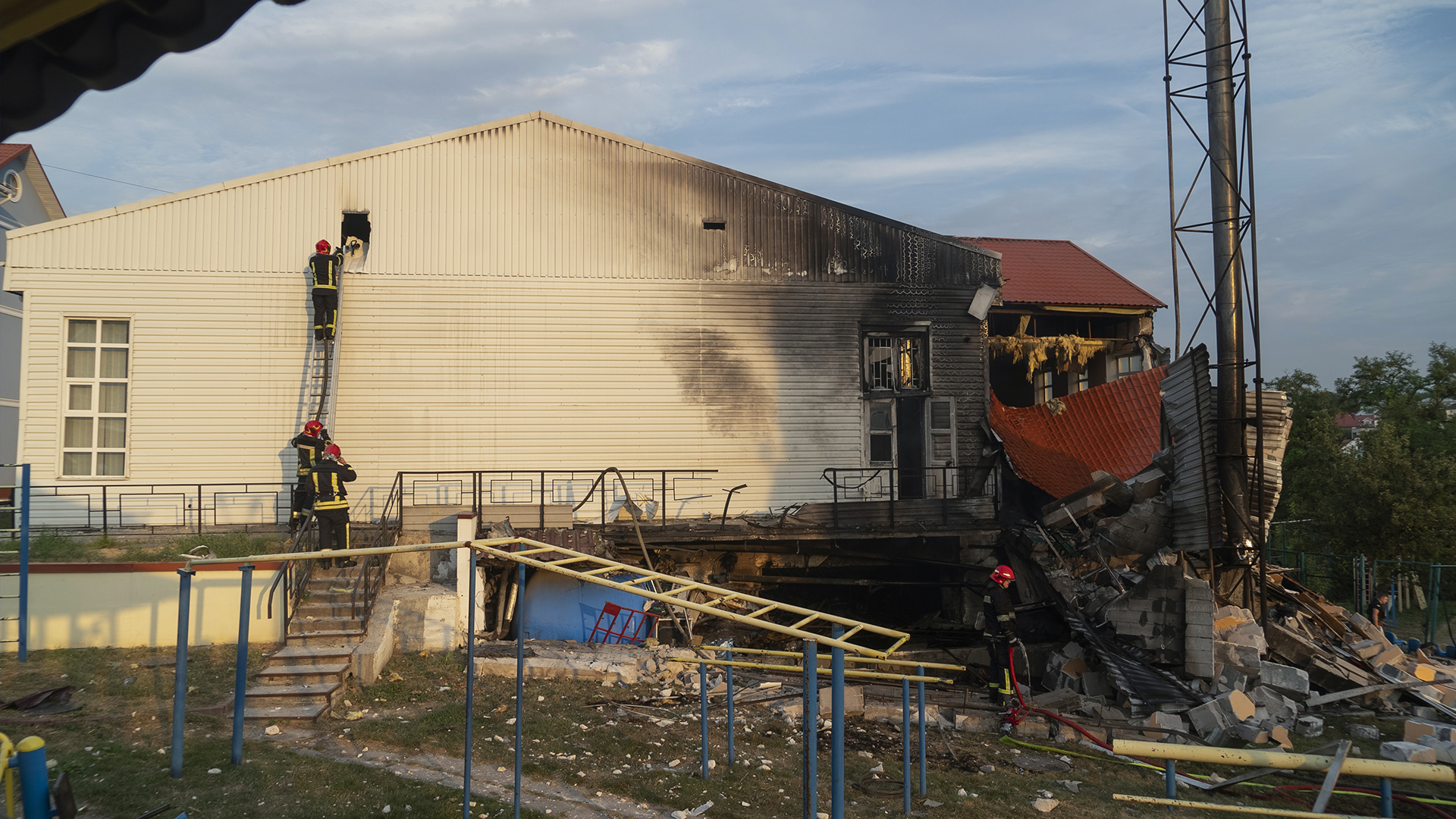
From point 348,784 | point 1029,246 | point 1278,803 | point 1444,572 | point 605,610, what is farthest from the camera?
point 1029,246

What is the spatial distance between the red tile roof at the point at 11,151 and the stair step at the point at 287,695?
2582 centimetres

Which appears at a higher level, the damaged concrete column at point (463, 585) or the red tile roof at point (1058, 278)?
the red tile roof at point (1058, 278)

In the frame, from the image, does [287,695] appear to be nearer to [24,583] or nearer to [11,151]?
[24,583]

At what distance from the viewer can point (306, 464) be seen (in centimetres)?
1345

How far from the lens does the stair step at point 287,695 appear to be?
929 centimetres

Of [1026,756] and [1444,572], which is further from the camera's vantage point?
[1444,572]

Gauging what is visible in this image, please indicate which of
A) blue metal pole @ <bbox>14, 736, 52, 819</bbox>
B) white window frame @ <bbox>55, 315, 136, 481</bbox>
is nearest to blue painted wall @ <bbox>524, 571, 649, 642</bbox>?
white window frame @ <bbox>55, 315, 136, 481</bbox>

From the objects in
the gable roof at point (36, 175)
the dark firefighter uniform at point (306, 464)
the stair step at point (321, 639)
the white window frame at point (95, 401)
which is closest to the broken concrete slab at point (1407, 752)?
the stair step at point (321, 639)

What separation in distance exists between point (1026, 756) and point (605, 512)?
9.28 m

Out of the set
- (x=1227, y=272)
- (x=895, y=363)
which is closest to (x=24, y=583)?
(x=895, y=363)

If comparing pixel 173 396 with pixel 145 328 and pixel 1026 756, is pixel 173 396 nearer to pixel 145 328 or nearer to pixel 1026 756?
pixel 145 328

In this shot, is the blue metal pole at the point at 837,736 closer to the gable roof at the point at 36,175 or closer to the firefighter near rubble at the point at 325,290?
the firefighter near rubble at the point at 325,290

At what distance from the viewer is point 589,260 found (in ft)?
56.2

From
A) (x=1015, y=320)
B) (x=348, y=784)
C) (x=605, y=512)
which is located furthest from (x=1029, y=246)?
(x=348, y=784)
